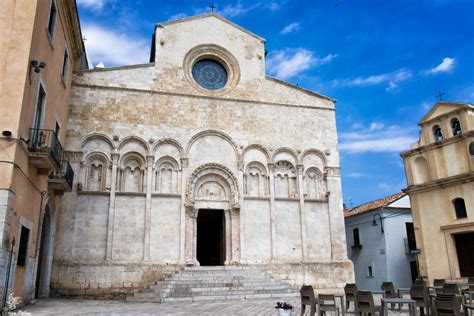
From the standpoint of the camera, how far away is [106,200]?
1777 centimetres

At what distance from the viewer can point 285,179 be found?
20562mm

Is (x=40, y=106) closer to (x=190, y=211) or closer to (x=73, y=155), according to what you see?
(x=73, y=155)

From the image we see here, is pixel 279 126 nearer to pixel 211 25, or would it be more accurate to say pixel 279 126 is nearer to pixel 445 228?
pixel 211 25

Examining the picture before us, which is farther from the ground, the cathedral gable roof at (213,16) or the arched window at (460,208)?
the cathedral gable roof at (213,16)

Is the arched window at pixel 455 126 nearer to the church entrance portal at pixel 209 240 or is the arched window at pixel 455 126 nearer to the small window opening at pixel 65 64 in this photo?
the church entrance portal at pixel 209 240

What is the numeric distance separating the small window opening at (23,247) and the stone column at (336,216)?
44.2 feet

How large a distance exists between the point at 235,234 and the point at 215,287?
3555mm

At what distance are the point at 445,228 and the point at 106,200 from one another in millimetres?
16159

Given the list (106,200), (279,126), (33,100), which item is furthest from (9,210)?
(279,126)

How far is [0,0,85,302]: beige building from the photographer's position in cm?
1040

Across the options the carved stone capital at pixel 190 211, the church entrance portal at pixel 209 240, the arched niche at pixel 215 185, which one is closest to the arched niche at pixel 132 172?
the carved stone capital at pixel 190 211

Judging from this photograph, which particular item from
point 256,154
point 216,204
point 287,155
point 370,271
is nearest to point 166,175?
point 216,204

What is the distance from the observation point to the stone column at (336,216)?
65.3 feet

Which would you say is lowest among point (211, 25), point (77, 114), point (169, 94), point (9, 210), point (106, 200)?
point (9, 210)
